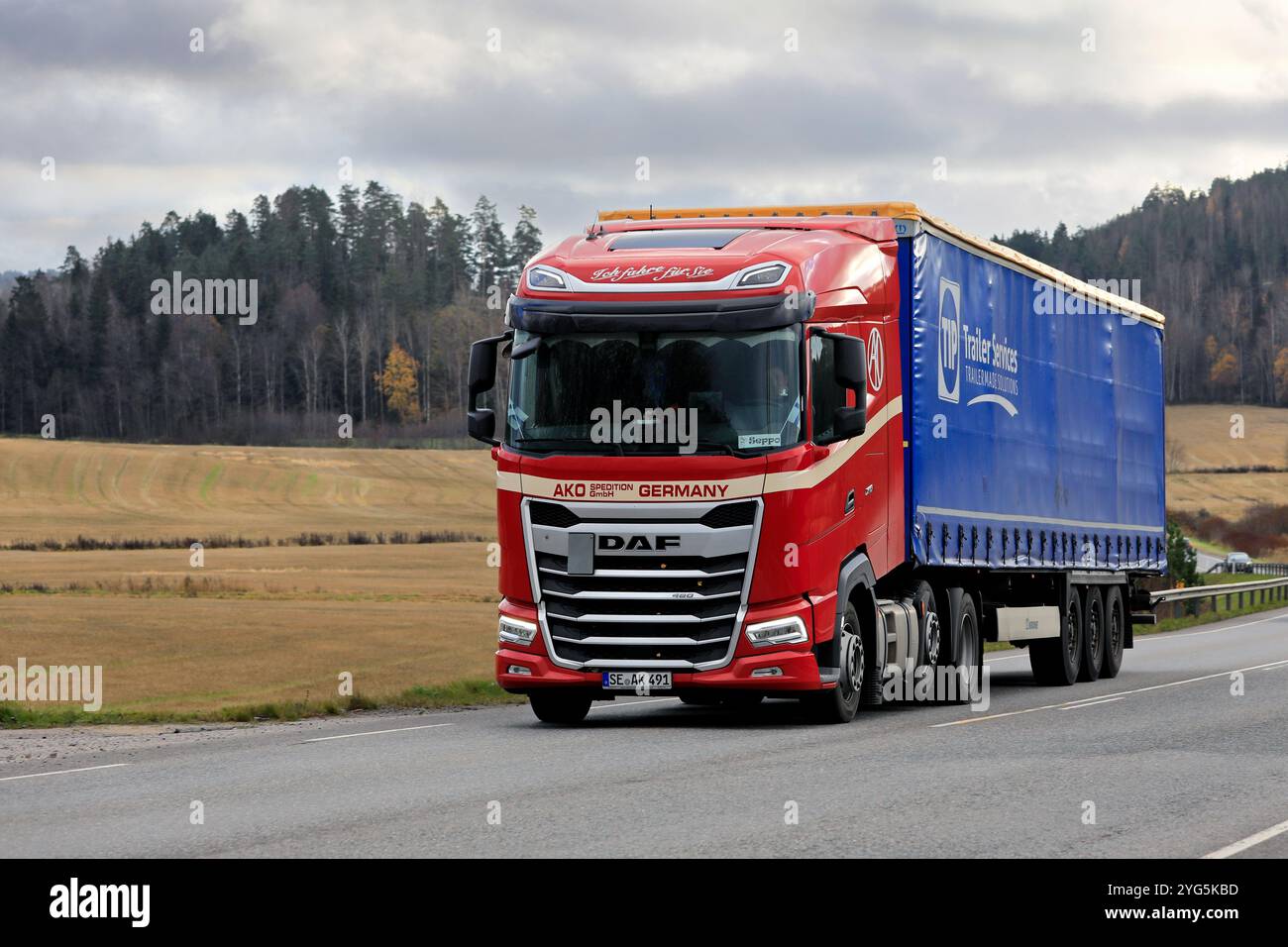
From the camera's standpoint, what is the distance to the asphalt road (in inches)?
364

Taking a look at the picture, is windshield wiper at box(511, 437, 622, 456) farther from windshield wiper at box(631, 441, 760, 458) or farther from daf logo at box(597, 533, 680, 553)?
daf logo at box(597, 533, 680, 553)

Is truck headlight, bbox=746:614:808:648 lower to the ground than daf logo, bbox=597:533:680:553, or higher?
lower

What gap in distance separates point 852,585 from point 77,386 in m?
158

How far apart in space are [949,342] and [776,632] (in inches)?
187

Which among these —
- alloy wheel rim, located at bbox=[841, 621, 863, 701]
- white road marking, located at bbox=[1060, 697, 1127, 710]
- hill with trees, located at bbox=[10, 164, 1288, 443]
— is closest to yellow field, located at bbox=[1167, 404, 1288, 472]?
hill with trees, located at bbox=[10, 164, 1288, 443]

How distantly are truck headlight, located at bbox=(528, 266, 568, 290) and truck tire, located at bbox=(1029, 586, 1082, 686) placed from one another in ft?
33.0

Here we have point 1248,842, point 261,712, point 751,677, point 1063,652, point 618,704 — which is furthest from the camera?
point 1063,652

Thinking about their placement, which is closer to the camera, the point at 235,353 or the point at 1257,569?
the point at 1257,569

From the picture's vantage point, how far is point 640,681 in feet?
49.0

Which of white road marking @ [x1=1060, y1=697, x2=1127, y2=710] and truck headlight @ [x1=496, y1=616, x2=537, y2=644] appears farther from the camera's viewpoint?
white road marking @ [x1=1060, y1=697, x2=1127, y2=710]

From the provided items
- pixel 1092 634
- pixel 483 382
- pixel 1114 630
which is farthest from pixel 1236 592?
pixel 483 382

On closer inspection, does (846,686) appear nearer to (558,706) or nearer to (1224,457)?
(558,706)

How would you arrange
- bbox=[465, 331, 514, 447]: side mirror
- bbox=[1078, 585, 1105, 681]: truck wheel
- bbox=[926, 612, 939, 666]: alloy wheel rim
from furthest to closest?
bbox=[1078, 585, 1105, 681]: truck wheel < bbox=[926, 612, 939, 666]: alloy wheel rim < bbox=[465, 331, 514, 447]: side mirror
